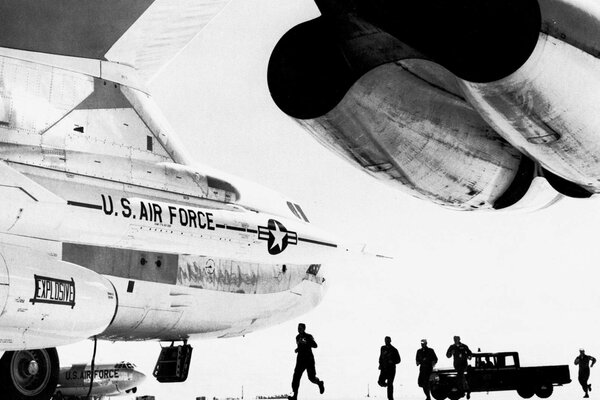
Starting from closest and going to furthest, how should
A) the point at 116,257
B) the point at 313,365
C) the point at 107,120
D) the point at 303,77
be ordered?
1. the point at 303,77
2. the point at 107,120
3. the point at 116,257
4. the point at 313,365

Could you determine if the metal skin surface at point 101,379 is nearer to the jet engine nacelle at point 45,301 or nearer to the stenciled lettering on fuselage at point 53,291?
the jet engine nacelle at point 45,301

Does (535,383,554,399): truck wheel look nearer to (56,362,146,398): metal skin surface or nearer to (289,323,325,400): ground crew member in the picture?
(289,323,325,400): ground crew member

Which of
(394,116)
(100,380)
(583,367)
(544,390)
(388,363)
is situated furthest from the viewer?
(100,380)

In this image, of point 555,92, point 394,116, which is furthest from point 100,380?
point 555,92

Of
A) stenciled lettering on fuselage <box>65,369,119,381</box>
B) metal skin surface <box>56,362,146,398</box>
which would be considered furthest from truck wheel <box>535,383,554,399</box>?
stenciled lettering on fuselage <box>65,369,119,381</box>

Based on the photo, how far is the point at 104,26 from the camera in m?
10.5

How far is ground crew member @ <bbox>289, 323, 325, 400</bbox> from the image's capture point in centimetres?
1381

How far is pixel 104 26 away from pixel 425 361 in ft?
27.7

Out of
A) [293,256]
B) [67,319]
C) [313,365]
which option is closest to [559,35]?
[67,319]

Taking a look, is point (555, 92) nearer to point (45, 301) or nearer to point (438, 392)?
point (45, 301)

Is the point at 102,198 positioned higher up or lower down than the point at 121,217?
higher up

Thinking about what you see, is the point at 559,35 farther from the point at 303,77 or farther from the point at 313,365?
the point at 313,365

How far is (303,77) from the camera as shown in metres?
5.39

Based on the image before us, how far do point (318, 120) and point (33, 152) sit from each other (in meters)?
5.82
